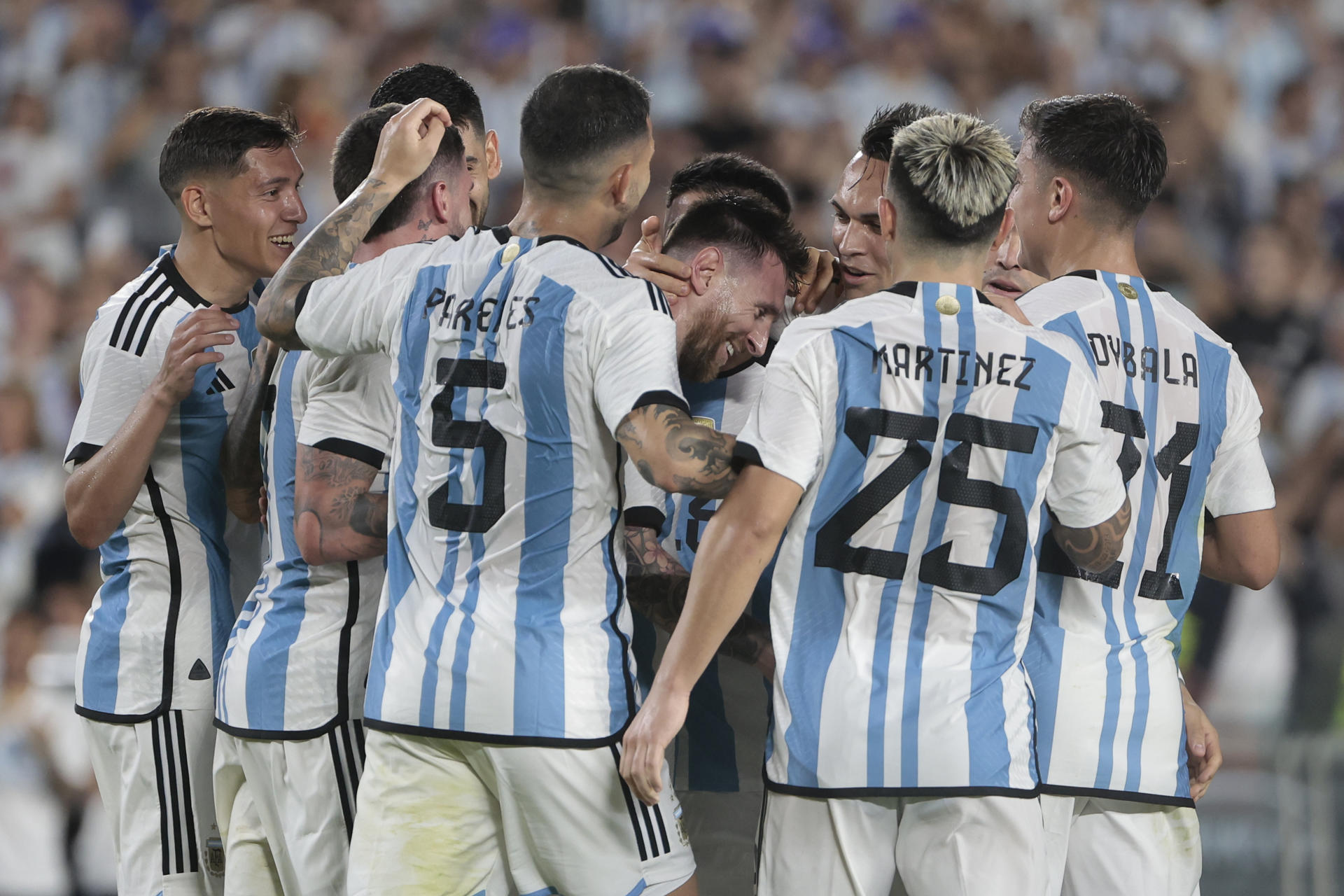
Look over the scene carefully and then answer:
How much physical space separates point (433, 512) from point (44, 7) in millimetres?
8768

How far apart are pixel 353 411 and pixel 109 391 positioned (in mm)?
849

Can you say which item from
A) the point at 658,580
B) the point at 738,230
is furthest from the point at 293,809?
the point at 738,230

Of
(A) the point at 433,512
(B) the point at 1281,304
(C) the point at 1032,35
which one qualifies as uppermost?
(C) the point at 1032,35

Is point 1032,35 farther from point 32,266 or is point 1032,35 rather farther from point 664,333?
point 664,333

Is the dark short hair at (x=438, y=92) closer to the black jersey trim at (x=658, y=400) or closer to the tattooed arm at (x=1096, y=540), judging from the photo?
the black jersey trim at (x=658, y=400)

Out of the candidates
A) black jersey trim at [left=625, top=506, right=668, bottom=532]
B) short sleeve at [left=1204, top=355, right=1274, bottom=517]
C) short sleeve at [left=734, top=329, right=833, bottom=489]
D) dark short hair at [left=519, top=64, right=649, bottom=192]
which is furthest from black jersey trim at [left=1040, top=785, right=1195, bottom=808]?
dark short hair at [left=519, top=64, right=649, bottom=192]

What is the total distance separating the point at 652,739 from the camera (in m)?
2.57

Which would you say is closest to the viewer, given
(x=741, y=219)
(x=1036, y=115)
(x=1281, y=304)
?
(x=1036, y=115)

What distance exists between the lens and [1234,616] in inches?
285

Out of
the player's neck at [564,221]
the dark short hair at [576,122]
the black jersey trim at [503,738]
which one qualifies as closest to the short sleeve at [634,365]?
the player's neck at [564,221]

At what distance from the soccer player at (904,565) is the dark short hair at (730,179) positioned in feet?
4.44

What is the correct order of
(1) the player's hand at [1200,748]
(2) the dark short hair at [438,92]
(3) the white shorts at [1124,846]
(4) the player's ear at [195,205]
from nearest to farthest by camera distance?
1. (3) the white shorts at [1124,846]
2. (1) the player's hand at [1200,748]
3. (4) the player's ear at [195,205]
4. (2) the dark short hair at [438,92]

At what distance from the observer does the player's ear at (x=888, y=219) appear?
9.00ft

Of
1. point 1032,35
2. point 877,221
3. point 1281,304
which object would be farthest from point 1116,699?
point 1032,35
